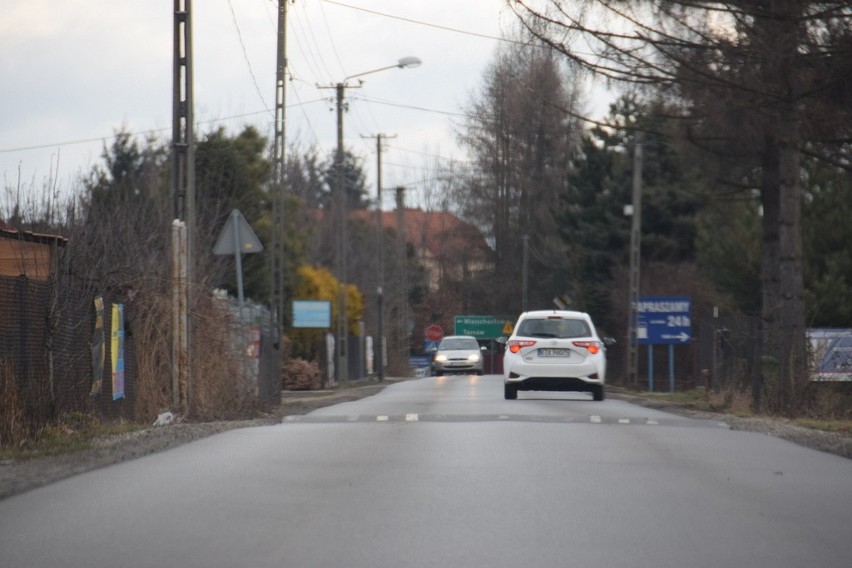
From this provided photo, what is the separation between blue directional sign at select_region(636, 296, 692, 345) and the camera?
4112 centimetres

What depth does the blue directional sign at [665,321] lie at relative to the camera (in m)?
41.1

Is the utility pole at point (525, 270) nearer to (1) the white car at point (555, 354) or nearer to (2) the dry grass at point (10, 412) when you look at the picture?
(1) the white car at point (555, 354)

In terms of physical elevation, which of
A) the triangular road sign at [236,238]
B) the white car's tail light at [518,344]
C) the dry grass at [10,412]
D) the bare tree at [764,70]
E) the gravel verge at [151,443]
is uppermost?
the bare tree at [764,70]

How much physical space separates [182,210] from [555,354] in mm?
7869

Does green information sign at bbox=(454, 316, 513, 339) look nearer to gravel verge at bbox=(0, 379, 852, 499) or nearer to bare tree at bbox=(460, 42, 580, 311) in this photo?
bare tree at bbox=(460, 42, 580, 311)

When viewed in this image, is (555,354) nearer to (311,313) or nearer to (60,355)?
(60,355)

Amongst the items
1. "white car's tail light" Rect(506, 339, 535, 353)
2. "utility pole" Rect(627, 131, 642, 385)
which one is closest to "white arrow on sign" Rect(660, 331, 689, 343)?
"utility pole" Rect(627, 131, 642, 385)

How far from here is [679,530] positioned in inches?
340

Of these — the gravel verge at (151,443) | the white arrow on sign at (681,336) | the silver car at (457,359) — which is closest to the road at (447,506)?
the gravel verge at (151,443)

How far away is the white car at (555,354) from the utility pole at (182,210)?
7.02m

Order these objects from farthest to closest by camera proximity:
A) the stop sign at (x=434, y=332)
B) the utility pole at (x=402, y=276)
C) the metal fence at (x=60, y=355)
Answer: the stop sign at (x=434, y=332) → the utility pole at (x=402, y=276) → the metal fence at (x=60, y=355)

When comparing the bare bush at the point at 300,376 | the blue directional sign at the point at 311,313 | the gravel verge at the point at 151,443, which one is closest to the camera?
the gravel verge at the point at 151,443

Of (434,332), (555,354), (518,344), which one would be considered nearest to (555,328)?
(555,354)

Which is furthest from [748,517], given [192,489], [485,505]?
[192,489]
